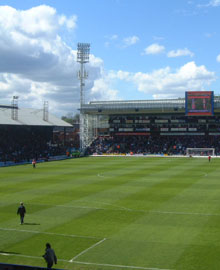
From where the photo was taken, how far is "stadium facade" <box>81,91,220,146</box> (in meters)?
82.2

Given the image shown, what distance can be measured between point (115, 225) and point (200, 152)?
64.2 meters

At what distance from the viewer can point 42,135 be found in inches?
3280

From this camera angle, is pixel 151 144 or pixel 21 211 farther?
pixel 151 144

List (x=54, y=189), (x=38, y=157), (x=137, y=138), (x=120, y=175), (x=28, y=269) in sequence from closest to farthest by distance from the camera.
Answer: (x=28, y=269), (x=54, y=189), (x=120, y=175), (x=38, y=157), (x=137, y=138)

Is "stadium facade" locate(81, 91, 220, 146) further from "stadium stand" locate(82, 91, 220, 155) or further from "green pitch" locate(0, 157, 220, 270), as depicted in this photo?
"green pitch" locate(0, 157, 220, 270)

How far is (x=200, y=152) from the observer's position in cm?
8125

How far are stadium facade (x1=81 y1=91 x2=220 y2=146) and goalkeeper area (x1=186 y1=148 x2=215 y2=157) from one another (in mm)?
7632

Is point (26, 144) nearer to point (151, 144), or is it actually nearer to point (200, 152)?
point (151, 144)

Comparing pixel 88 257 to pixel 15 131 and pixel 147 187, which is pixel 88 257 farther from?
pixel 15 131

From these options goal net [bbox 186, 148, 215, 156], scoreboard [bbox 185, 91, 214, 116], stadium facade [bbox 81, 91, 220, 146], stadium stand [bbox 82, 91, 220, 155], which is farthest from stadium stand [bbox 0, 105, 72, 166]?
goal net [bbox 186, 148, 215, 156]

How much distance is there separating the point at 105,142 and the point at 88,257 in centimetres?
7964

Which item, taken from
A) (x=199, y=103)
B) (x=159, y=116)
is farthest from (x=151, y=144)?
(x=199, y=103)

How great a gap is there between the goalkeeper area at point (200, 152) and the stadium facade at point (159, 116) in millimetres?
7632

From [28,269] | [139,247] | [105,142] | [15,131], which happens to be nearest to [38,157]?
[15,131]
